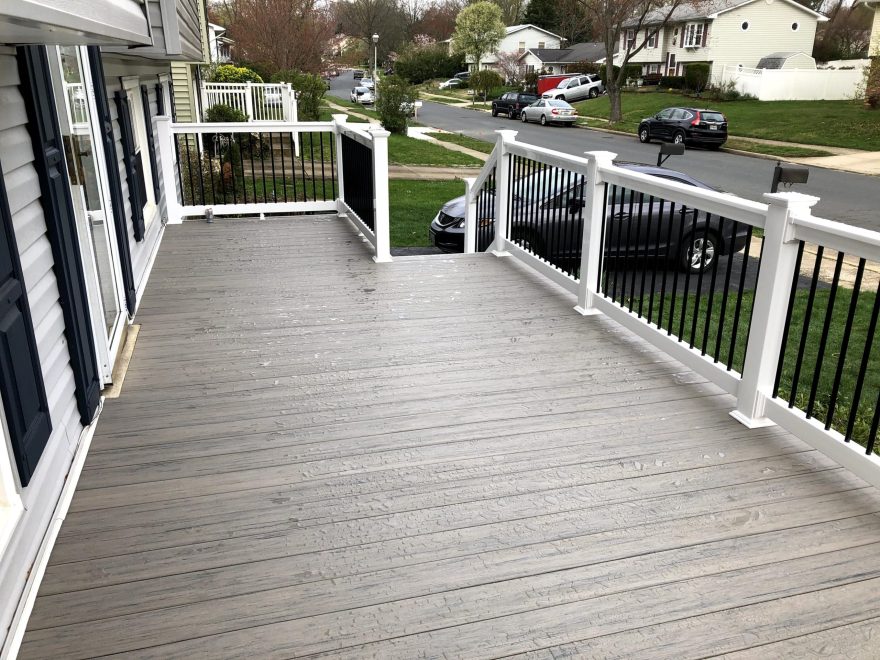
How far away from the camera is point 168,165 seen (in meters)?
8.39

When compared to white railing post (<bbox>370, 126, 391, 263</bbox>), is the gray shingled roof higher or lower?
higher

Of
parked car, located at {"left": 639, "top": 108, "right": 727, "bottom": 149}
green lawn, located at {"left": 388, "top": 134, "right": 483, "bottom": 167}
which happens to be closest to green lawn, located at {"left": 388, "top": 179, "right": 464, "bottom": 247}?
green lawn, located at {"left": 388, "top": 134, "right": 483, "bottom": 167}

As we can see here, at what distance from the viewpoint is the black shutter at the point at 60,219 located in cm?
314

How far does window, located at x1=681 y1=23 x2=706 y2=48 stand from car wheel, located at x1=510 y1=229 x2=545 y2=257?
41745mm

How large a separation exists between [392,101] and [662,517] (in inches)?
988

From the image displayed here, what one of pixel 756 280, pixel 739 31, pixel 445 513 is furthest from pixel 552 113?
pixel 445 513

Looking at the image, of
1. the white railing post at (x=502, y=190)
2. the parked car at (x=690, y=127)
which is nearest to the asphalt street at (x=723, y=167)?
the parked car at (x=690, y=127)

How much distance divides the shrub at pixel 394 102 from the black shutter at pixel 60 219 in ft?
78.3

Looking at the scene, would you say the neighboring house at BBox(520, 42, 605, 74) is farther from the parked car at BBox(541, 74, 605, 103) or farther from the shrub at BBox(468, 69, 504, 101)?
the parked car at BBox(541, 74, 605, 103)

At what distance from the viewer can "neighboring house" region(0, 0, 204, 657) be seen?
2445 millimetres

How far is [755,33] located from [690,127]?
23075 millimetres

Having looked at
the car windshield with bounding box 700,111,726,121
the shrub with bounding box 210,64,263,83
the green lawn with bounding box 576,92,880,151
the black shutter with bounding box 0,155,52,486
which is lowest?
the green lawn with bounding box 576,92,880,151

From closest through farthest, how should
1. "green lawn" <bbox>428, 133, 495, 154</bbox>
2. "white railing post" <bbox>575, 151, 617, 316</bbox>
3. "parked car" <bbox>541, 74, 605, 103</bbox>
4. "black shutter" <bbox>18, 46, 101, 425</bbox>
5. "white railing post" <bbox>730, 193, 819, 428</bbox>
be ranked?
"black shutter" <bbox>18, 46, 101, 425</bbox> < "white railing post" <bbox>730, 193, 819, 428</bbox> < "white railing post" <bbox>575, 151, 617, 316</bbox> < "green lawn" <bbox>428, 133, 495, 154</bbox> < "parked car" <bbox>541, 74, 605, 103</bbox>

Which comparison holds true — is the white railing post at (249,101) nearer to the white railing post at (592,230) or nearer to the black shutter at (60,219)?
the white railing post at (592,230)
